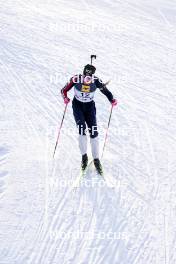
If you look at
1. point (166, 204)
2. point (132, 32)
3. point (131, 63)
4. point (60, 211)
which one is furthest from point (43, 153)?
point (132, 32)

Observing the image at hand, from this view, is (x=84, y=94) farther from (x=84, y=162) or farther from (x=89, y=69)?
(x=84, y=162)

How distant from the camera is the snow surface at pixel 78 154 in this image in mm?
7656

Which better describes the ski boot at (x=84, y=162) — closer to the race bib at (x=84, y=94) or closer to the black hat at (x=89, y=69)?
the race bib at (x=84, y=94)

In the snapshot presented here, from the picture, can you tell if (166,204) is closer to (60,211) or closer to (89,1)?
(60,211)

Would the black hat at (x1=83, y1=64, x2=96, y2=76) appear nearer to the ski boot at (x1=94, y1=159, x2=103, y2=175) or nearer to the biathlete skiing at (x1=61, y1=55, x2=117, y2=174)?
the biathlete skiing at (x1=61, y1=55, x2=117, y2=174)

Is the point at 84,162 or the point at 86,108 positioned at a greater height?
the point at 86,108

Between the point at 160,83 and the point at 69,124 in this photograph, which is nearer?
the point at 69,124

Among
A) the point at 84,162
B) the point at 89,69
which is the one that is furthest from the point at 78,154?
the point at 89,69

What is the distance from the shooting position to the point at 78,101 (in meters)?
9.39

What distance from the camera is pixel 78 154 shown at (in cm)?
1031

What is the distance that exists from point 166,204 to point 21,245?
2.75 m

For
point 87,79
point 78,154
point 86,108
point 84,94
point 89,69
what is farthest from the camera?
point 78,154

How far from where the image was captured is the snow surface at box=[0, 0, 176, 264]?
766 centimetres

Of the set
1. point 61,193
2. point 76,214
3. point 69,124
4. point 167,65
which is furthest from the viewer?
point 167,65
